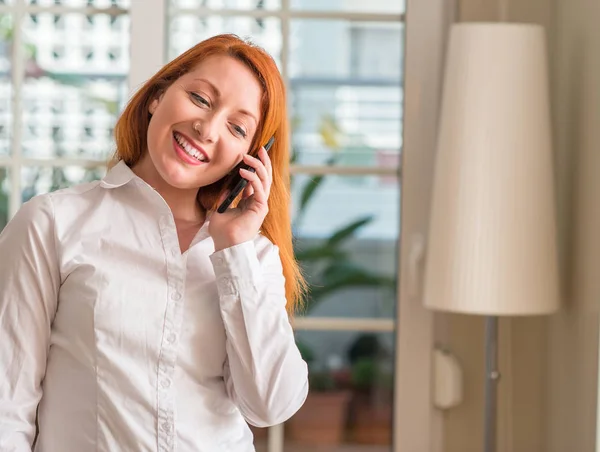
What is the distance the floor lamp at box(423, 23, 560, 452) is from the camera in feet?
8.04

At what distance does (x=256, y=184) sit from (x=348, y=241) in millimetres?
1256

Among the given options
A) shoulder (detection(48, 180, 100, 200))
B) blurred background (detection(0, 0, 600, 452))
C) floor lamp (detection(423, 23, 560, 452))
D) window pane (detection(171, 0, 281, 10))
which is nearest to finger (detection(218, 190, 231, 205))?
shoulder (detection(48, 180, 100, 200))

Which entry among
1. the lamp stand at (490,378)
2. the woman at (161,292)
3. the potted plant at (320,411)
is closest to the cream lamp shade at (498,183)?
the lamp stand at (490,378)

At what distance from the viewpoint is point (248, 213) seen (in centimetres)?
165

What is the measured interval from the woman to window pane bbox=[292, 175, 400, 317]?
1.17 m

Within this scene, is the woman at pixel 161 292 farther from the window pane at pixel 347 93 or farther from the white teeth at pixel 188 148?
the window pane at pixel 347 93

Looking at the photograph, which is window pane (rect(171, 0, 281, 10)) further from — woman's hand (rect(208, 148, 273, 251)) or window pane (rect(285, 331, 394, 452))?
woman's hand (rect(208, 148, 273, 251))

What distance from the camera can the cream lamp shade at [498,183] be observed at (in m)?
2.45

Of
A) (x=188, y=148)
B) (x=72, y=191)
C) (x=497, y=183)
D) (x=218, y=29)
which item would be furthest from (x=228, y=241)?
(x=218, y=29)

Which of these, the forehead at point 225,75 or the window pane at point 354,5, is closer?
the forehead at point 225,75

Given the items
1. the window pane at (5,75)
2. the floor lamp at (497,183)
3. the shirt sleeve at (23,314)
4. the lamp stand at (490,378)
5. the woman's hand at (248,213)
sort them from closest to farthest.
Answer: the shirt sleeve at (23,314) → the woman's hand at (248,213) → the floor lamp at (497,183) → the lamp stand at (490,378) → the window pane at (5,75)

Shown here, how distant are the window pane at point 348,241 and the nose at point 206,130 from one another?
1.29m

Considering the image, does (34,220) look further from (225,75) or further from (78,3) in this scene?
(78,3)

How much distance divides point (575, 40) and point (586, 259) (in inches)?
22.9
